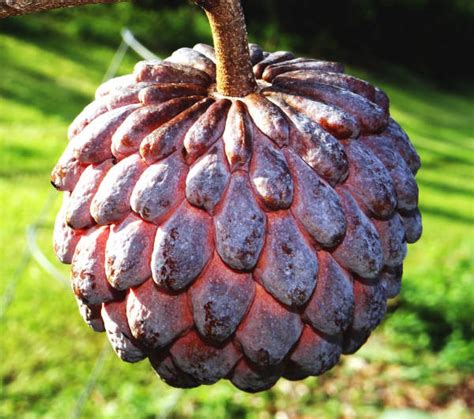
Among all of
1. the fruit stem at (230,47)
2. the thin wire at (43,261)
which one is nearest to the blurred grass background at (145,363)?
the thin wire at (43,261)

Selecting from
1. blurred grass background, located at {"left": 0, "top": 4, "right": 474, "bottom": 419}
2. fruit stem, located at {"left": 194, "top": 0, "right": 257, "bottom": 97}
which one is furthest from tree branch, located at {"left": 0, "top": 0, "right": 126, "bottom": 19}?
blurred grass background, located at {"left": 0, "top": 4, "right": 474, "bottom": 419}

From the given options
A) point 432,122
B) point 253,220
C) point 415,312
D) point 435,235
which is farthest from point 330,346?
point 432,122

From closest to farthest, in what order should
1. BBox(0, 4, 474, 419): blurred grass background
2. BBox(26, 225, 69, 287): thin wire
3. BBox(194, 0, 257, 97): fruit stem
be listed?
BBox(194, 0, 257, 97): fruit stem
BBox(26, 225, 69, 287): thin wire
BBox(0, 4, 474, 419): blurred grass background

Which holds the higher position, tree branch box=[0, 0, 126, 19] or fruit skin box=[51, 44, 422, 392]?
tree branch box=[0, 0, 126, 19]

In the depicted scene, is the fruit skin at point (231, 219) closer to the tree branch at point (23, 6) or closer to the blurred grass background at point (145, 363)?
the tree branch at point (23, 6)

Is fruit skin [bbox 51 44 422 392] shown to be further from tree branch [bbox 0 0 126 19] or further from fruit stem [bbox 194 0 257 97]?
tree branch [bbox 0 0 126 19]

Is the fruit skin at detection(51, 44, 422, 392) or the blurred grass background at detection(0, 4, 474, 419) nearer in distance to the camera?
the fruit skin at detection(51, 44, 422, 392)

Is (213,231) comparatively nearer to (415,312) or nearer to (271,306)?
(271,306)

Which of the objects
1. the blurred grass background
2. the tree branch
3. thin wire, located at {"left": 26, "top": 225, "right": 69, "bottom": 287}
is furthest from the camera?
the blurred grass background
